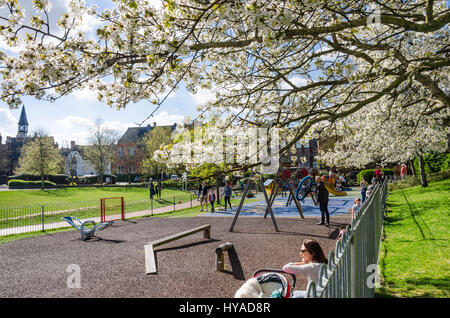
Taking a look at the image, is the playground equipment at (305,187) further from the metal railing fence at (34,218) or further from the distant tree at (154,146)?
the distant tree at (154,146)

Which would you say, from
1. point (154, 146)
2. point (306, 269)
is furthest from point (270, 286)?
point (154, 146)

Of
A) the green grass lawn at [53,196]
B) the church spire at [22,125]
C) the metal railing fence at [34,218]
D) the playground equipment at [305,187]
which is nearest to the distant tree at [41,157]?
the green grass lawn at [53,196]

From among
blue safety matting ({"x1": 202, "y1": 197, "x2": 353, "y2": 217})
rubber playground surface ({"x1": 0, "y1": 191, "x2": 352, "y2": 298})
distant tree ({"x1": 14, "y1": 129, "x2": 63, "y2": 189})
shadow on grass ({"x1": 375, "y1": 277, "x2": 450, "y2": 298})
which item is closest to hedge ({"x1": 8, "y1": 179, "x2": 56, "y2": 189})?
distant tree ({"x1": 14, "y1": 129, "x2": 63, "y2": 189})

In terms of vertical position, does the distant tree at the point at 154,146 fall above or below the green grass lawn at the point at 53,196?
above

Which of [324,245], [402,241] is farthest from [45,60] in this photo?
[402,241]

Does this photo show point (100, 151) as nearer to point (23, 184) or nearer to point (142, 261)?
point (23, 184)

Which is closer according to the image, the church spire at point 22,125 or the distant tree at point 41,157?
the distant tree at point 41,157

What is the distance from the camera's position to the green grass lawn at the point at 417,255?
5.39m

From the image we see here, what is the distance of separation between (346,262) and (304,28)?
152 inches

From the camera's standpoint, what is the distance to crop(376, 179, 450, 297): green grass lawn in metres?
5.39

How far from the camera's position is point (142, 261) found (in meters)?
8.48

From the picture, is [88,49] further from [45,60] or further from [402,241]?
[402,241]

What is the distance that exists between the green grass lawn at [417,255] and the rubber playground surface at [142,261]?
5.33 ft
